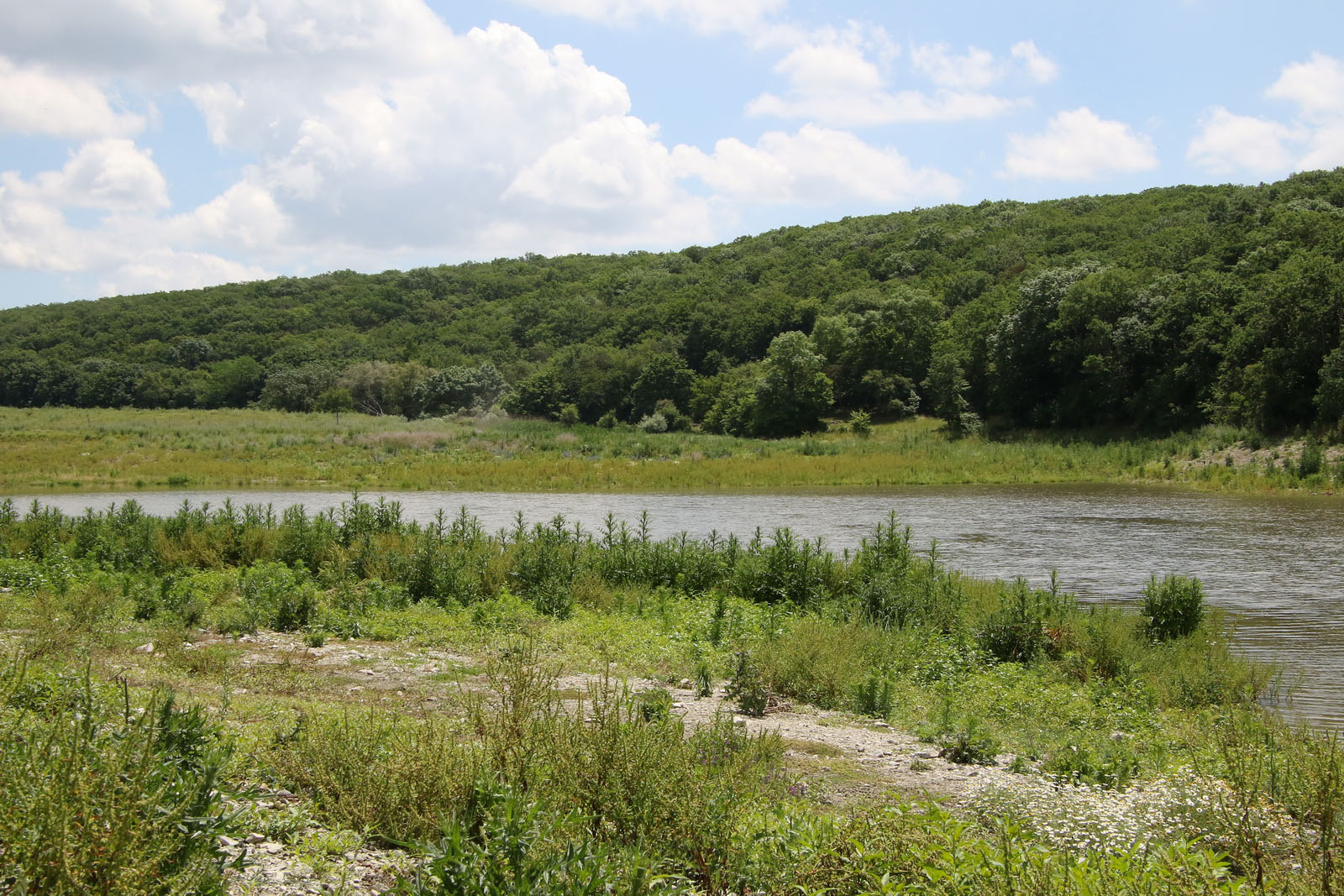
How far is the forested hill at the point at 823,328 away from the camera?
141 ft

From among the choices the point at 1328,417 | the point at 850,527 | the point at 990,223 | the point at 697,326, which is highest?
the point at 990,223

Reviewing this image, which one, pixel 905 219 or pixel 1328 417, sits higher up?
pixel 905 219

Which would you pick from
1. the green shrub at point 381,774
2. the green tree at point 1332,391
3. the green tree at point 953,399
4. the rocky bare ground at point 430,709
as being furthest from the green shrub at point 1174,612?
the green tree at point 953,399

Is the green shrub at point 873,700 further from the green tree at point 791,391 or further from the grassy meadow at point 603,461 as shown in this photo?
the green tree at point 791,391

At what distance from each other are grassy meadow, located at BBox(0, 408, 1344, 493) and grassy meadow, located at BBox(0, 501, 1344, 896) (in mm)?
22477

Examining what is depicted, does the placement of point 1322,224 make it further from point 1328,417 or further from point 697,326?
point 697,326

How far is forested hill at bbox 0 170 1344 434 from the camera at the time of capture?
43.0 m

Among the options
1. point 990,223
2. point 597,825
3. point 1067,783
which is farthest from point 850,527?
point 990,223

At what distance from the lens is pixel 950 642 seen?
10727 mm

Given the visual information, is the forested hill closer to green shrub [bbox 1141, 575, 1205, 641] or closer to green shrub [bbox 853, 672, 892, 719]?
green shrub [bbox 1141, 575, 1205, 641]

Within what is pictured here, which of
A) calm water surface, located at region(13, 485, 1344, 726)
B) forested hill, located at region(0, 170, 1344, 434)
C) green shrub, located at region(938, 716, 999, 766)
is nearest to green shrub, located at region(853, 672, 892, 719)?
green shrub, located at region(938, 716, 999, 766)

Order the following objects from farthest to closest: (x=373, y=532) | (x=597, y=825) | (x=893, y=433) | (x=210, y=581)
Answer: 1. (x=893, y=433)
2. (x=373, y=532)
3. (x=210, y=581)
4. (x=597, y=825)

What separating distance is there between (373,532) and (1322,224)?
156 feet

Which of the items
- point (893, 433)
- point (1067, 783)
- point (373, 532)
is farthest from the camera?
point (893, 433)
